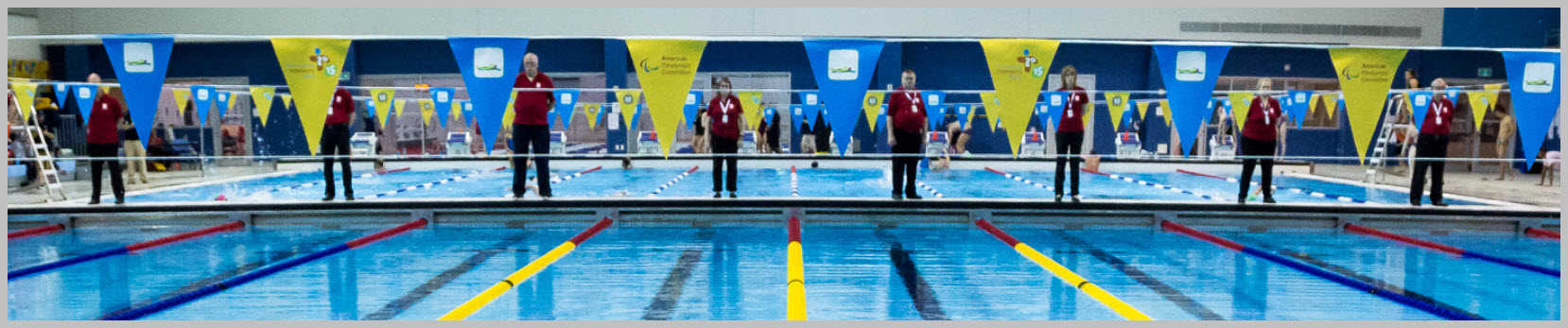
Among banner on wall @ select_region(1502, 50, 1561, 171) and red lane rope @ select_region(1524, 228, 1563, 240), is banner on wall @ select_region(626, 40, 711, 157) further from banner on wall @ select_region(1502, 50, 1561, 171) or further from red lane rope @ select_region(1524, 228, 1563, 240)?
red lane rope @ select_region(1524, 228, 1563, 240)

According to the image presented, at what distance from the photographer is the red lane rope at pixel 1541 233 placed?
6.16 metres

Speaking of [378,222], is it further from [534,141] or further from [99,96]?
[99,96]

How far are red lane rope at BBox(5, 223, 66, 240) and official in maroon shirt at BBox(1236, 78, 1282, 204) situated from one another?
9.76 m

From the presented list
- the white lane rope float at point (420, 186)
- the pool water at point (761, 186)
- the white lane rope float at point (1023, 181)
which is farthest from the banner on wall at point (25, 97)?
the white lane rope float at point (1023, 181)

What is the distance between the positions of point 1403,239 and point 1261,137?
4.40 ft

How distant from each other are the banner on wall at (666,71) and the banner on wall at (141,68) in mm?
3462

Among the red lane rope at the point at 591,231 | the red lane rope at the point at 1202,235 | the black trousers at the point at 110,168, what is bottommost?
the red lane rope at the point at 591,231

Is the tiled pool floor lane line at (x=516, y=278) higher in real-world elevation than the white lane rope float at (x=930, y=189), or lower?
lower

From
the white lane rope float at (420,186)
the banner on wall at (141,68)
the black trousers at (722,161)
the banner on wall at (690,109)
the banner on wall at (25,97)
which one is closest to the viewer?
the banner on wall at (141,68)

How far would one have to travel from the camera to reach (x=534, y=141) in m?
6.67

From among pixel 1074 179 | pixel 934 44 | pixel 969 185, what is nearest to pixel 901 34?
pixel 934 44

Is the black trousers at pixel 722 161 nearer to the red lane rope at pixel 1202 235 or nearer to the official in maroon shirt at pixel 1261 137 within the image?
the red lane rope at pixel 1202 235

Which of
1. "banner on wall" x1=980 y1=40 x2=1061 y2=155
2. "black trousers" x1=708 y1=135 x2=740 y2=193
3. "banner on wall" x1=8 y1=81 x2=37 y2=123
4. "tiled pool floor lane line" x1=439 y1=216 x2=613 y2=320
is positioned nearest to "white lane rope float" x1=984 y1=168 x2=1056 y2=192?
"banner on wall" x1=980 y1=40 x2=1061 y2=155

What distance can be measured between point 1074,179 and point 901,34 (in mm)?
Result: 9881
